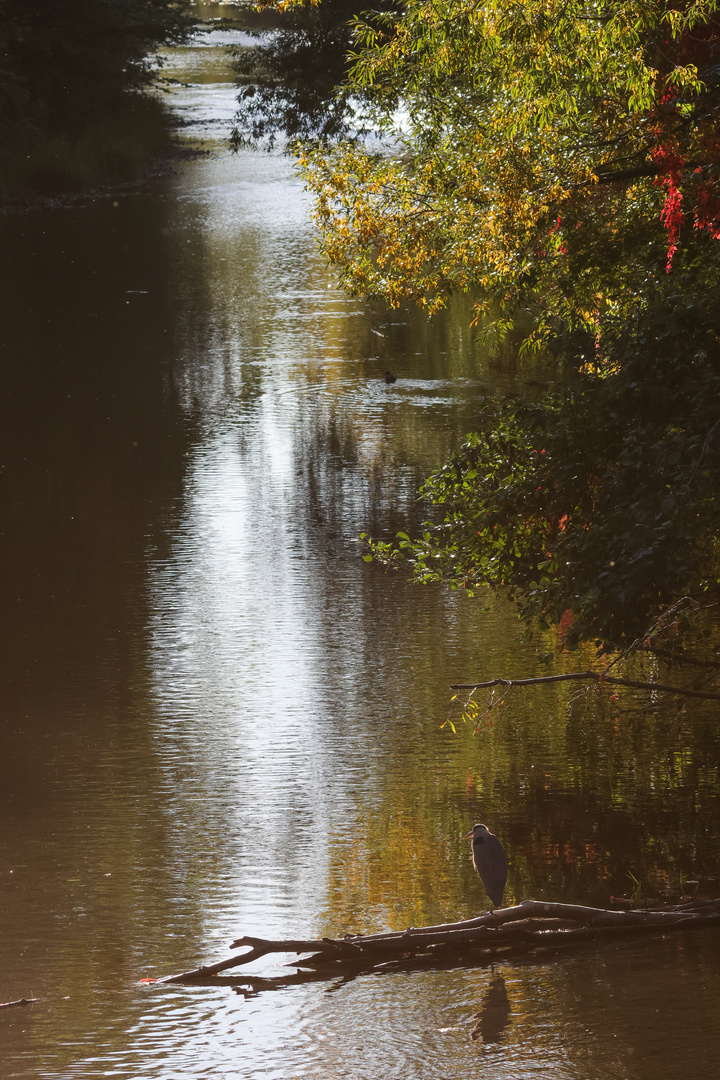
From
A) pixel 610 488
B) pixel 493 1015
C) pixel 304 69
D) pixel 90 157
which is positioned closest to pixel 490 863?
pixel 493 1015

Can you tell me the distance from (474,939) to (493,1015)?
0.74 m

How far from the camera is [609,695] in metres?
10.5

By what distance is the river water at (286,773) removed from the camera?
19.6 ft

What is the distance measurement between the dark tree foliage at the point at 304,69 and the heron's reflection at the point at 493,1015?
96.6 ft

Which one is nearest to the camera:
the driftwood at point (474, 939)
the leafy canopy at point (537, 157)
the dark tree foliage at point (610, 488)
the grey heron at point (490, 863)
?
the driftwood at point (474, 939)

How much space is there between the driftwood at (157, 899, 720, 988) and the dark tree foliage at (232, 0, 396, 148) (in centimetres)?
2892

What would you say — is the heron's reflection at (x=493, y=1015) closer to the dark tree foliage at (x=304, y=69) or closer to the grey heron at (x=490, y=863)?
the grey heron at (x=490, y=863)

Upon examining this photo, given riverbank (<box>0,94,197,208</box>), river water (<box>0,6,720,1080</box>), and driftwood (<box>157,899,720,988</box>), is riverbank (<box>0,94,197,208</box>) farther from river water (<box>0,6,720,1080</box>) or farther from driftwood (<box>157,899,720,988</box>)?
driftwood (<box>157,899,720,988</box>)

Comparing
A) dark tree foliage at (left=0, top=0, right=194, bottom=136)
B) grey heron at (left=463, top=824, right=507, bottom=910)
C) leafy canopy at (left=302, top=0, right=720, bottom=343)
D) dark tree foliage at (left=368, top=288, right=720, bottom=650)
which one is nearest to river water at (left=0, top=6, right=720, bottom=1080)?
grey heron at (left=463, top=824, right=507, bottom=910)

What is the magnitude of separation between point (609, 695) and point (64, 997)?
17.6 ft

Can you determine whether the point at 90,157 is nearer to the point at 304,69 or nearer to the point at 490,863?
the point at 304,69

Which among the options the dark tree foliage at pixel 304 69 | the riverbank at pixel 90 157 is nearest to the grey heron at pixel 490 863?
the dark tree foliage at pixel 304 69

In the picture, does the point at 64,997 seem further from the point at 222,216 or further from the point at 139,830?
the point at 222,216

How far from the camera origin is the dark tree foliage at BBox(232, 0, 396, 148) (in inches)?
1339
